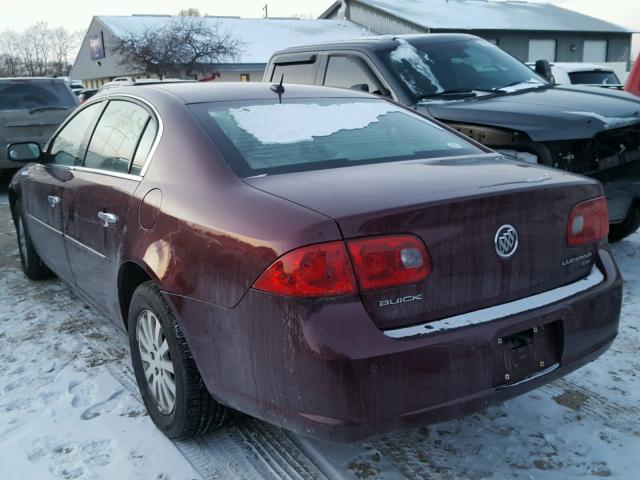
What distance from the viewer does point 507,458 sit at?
2598mm

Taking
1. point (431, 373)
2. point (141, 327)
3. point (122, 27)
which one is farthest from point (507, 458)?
point (122, 27)

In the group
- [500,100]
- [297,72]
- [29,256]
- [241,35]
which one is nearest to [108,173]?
[29,256]

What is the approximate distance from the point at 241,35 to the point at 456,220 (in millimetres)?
37387

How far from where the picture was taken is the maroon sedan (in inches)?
80.2

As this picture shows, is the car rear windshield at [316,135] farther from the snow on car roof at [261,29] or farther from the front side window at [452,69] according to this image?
the snow on car roof at [261,29]

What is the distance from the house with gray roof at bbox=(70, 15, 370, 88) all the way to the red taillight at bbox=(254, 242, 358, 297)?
104ft

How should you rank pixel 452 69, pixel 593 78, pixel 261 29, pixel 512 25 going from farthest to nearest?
pixel 261 29, pixel 512 25, pixel 593 78, pixel 452 69

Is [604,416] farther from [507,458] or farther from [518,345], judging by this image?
[518,345]

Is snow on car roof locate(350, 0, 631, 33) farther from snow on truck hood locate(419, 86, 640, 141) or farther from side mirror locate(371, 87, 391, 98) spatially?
snow on truck hood locate(419, 86, 640, 141)

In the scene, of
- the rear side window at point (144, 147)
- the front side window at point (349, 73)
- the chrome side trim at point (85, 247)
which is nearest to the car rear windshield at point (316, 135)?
the rear side window at point (144, 147)

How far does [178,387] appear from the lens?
2621mm

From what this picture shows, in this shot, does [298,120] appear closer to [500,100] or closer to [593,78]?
[500,100]

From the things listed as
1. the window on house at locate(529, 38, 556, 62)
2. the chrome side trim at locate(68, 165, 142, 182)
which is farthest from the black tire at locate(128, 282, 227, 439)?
the window on house at locate(529, 38, 556, 62)

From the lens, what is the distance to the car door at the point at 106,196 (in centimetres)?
305
